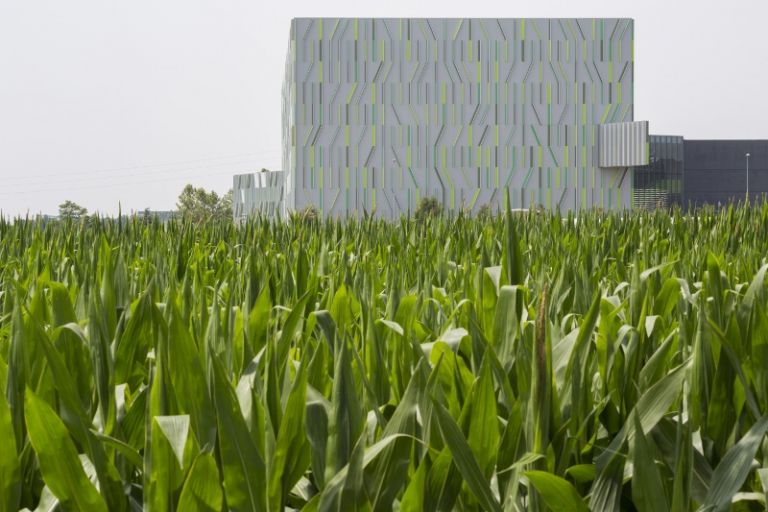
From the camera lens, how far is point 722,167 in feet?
156

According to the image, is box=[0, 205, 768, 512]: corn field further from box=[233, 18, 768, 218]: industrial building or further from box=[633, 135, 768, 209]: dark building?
box=[633, 135, 768, 209]: dark building

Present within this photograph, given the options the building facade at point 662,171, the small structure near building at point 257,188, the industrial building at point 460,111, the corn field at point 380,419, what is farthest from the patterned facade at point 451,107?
the corn field at point 380,419

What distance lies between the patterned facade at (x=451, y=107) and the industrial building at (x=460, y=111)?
5 centimetres

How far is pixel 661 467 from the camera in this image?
792 millimetres

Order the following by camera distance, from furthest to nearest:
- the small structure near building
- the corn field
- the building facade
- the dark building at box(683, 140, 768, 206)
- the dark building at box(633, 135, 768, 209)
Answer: the small structure near building, the dark building at box(683, 140, 768, 206), the dark building at box(633, 135, 768, 209), the building facade, the corn field

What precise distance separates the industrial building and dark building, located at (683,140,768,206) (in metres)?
10.1

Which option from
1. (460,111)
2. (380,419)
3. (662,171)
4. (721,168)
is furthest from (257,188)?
(380,419)

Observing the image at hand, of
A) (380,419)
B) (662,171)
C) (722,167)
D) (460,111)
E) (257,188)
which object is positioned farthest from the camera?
(257,188)

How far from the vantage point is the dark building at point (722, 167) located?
4750 cm

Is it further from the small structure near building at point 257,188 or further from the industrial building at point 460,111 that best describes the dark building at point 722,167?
the small structure near building at point 257,188

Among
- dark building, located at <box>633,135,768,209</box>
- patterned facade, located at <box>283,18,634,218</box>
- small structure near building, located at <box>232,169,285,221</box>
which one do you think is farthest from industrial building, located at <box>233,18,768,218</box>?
dark building, located at <box>633,135,768,209</box>

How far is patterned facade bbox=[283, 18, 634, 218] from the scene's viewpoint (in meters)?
38.3

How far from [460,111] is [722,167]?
18807mm

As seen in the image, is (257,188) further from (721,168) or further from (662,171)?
(721,168)
